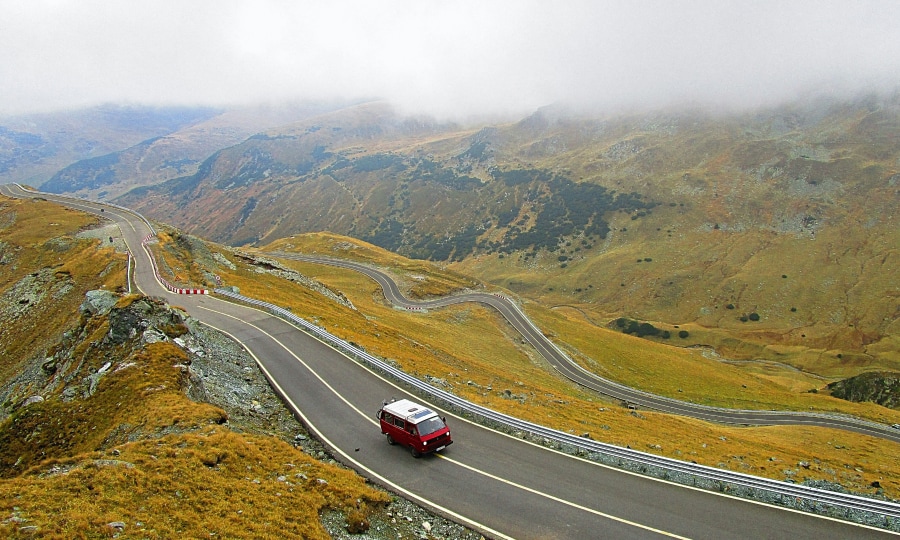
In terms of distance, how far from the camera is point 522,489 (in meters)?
19.5

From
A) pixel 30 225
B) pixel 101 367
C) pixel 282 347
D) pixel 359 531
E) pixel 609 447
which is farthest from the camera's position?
pixel 30 225

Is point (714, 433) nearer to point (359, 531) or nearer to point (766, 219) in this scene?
point (359, 531)

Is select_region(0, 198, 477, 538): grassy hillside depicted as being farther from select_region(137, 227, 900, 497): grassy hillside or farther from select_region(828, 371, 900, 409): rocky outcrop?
select_region(828, 371, 900, 409): rocky outcrop

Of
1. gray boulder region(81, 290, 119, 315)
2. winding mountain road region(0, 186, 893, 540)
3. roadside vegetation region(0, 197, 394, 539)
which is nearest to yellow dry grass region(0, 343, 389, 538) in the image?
roadside vegetation region(0, 197, 394, 539)

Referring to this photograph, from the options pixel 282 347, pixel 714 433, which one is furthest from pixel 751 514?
pixel 282 347

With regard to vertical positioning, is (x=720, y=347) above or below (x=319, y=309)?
below

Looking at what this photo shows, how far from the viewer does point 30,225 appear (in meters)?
70.6

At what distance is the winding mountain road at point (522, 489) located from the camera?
17.1 m

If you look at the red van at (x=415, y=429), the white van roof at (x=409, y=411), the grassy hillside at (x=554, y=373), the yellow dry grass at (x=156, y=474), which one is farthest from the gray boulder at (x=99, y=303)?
the red van at (x=415, y=429)

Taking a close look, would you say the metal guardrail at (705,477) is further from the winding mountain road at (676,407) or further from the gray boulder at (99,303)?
the winding mountain road at (676,407)

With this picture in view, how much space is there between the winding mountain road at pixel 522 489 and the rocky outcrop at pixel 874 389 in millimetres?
87750

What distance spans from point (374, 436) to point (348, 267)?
10235cm

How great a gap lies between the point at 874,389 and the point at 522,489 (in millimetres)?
97643

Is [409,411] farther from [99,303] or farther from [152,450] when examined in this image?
[99,303]
